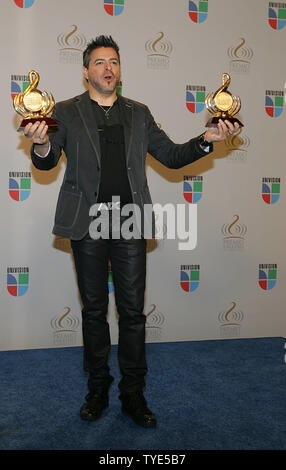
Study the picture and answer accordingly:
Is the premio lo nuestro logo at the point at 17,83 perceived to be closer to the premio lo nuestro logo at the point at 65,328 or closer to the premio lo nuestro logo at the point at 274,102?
the premio lo nuestro logo at the point at 65,328

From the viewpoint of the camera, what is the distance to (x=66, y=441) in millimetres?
1883

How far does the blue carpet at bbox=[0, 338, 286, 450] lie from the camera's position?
1899 mm

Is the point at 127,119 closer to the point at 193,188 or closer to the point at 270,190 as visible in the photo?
the point at 193,188

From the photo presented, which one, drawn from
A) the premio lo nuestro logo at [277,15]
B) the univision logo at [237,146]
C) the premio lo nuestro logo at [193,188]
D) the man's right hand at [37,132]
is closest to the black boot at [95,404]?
the man's right hand at [37,132]

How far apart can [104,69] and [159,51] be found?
51.3 inches

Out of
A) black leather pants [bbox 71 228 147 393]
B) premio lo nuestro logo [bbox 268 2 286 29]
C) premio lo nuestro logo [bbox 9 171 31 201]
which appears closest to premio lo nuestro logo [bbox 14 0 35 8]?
premio lo nuestro logo [bbox 9 171 31 201]

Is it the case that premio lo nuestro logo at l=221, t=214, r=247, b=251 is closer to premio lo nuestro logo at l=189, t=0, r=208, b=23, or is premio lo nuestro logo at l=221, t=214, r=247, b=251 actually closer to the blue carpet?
the blue carpet

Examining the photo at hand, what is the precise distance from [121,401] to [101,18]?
2.53 meters

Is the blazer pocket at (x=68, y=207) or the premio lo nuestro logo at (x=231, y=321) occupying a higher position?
the blazer pocket at (x=68, y=207)

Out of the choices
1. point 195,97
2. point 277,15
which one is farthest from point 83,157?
point 277,15

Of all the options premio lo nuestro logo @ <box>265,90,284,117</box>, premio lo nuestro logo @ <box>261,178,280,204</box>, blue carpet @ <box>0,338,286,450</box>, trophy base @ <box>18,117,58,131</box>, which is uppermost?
premio lo nuestro logo @ <box>265,90,284,117</box>

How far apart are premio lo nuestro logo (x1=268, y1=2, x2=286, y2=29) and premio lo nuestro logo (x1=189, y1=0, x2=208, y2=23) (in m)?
0.52

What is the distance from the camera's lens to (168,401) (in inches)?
90.9

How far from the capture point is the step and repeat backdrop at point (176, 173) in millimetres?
3117
